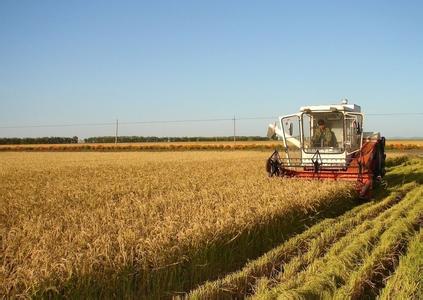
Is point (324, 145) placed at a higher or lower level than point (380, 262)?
higher

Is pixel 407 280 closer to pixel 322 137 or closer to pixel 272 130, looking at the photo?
pixel 322 137

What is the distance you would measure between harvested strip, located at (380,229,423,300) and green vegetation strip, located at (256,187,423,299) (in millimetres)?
250

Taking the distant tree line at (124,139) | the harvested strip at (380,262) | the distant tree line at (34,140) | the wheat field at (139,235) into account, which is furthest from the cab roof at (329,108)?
the distant tree line at (34,140)

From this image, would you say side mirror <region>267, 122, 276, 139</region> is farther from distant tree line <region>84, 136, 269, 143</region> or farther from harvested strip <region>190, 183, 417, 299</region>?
distant tree line <region>84, 136, 269, 143</region>

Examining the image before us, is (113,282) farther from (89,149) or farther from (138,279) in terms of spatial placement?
(89,149)

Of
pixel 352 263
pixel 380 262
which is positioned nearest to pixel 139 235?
pixel 352 263

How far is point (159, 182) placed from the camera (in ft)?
43.6

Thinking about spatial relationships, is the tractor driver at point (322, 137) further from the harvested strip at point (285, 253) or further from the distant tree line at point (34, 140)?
the distant tree line at point (34, 140)

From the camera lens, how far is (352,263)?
226 inches

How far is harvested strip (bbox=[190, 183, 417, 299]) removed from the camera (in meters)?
5.03

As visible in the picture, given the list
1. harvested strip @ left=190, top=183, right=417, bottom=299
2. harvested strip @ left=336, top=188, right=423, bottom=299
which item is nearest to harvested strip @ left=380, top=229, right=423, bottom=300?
harvested strip @ left=336, top=188, right=423, bottom=299

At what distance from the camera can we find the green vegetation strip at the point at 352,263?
4.75m

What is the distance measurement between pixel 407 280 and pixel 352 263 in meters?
0.76

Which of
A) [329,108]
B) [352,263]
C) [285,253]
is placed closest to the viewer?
[352,263]
